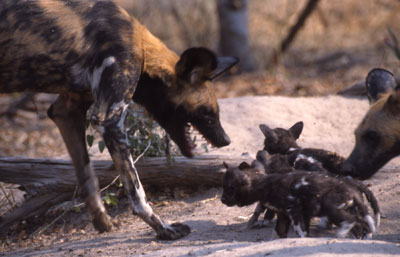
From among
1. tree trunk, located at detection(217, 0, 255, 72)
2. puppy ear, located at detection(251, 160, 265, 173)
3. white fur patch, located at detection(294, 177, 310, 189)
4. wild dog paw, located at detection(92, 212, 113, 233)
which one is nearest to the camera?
white fur patch, located at detection(294, 177, 310, 189)

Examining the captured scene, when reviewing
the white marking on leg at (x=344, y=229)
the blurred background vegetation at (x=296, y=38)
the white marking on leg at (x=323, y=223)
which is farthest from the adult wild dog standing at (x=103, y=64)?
the blurred background vegetation at (x=296, y=38)

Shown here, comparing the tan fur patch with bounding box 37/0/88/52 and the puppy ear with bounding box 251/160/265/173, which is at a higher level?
the tan fur patch with bounding box 37/0/88/52

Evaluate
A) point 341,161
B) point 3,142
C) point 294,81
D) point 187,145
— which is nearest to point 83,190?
point 187,145

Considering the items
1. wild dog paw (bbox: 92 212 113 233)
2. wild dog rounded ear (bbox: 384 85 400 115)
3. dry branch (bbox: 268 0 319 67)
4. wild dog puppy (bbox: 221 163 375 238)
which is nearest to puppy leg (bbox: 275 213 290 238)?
wild dog puppy (bbox: 221 163 375 238)

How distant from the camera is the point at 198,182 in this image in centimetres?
504

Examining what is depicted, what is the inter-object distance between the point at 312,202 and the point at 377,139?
0.78m

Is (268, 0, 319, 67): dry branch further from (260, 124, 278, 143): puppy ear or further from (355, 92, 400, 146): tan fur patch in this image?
(355, 92, 400, 146): tan fur patch

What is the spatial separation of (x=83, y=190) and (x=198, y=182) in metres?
1.04

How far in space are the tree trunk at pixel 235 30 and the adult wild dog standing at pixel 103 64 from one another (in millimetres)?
6171

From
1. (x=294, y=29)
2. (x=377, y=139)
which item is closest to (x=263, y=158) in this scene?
(x=377, y=139)

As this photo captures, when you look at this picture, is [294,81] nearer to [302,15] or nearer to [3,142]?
[302,15]

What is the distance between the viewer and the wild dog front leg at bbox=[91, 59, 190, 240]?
3.87m

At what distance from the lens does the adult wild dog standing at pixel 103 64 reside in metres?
3.90

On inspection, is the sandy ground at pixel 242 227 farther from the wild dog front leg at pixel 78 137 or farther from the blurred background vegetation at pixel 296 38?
the blurred background vegetation at pixel 296 38
